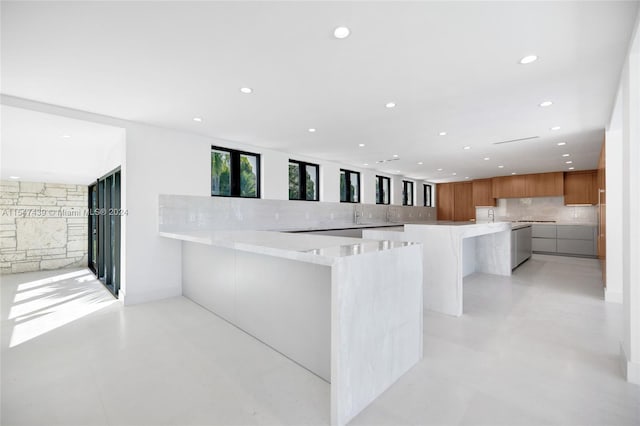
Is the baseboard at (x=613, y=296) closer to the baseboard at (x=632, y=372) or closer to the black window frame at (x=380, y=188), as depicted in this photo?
the baseboard at (x=632, y=372)

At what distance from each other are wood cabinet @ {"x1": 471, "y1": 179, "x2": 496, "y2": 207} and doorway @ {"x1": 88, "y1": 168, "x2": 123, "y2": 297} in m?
9.82

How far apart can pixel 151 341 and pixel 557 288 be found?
17.7 feet

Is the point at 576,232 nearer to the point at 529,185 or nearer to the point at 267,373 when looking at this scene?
the point at 529,185

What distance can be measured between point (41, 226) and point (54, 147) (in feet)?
9.12

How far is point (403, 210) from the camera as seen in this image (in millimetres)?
8375

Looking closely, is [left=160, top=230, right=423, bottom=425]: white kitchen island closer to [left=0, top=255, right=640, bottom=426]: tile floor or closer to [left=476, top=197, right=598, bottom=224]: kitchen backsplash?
[left=0, top=255, right=640, bottom=426]: tile floor

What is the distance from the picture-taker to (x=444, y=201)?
1039 cm

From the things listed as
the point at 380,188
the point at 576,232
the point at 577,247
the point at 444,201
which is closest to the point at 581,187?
the point at 576,232

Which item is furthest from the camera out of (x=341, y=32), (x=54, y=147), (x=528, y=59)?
(x=54, y=147)

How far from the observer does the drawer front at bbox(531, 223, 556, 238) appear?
7731 millimetres

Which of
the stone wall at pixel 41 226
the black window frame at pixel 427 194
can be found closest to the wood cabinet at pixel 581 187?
the black window frame at pixel 427 194

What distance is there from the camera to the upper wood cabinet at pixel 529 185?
771 cm

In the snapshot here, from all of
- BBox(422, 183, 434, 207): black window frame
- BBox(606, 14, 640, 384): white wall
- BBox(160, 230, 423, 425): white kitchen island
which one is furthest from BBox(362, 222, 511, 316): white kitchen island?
→ BBox(422, 183, 434, 207): black window frame

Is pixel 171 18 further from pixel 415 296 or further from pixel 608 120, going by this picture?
pixel 608 120
